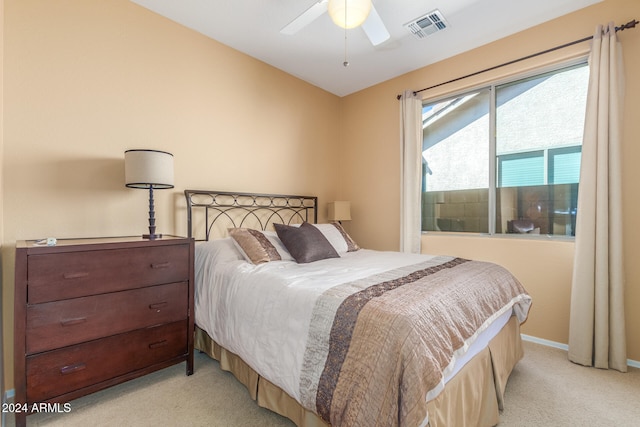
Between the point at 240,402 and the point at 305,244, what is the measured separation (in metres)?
1.14

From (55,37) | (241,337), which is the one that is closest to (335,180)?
(241,337)

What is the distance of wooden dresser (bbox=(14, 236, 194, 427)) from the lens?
1461 millimetres

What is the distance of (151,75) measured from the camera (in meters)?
2.38

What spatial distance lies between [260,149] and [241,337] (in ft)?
6.66

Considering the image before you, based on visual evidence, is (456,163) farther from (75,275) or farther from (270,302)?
(75,275)

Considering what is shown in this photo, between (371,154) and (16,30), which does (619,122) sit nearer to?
(371,154)

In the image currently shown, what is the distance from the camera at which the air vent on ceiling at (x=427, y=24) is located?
2414 mm

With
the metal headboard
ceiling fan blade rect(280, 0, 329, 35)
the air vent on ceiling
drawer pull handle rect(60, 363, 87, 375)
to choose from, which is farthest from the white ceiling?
drawer pull handle rect(60, 363, 87, 375)

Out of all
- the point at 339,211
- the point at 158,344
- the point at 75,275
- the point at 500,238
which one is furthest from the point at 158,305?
the point at 500,238

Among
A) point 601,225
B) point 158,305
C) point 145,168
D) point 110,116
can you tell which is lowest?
point 158,305

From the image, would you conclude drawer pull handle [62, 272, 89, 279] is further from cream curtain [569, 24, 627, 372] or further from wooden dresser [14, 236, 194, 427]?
cream curtain [569, 24, 627, 372]

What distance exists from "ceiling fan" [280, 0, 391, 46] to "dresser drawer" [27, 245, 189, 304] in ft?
5.78

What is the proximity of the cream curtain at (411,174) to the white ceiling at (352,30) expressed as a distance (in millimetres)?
496

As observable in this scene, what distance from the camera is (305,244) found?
2375 mm
